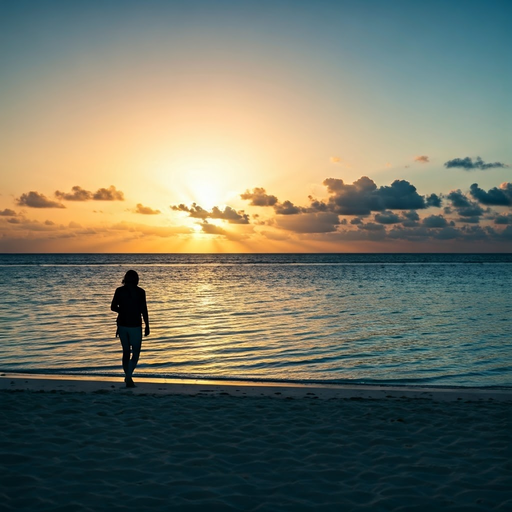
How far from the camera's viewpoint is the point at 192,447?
675 centimetres

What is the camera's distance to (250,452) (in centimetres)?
658

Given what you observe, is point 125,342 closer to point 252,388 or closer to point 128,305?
point 128,305

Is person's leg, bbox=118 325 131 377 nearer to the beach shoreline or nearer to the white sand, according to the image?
the beach shoreline

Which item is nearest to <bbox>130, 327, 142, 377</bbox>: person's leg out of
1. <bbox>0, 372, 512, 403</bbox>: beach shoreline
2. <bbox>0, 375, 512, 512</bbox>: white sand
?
<bbox>0, 372, 512, 403</bbox>: beach shoreline

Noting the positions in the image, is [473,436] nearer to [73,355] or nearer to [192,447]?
[192,447]

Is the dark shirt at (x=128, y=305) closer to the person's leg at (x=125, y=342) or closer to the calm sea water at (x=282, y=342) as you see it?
the person's leg at (x=125, y=342)

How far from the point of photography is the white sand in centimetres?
525

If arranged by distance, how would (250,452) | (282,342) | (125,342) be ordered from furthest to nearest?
(282,342), (125,342), (250,452)

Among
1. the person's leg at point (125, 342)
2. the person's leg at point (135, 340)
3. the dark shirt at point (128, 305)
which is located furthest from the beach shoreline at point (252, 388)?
the dark shirt at point (128, 305)

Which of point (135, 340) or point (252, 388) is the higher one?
point (135, 340)

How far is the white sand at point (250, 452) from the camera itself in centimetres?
525

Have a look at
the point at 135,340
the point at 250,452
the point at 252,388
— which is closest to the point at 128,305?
the point at 135,340

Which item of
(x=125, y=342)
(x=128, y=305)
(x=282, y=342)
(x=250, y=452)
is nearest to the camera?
(x=250, y=452)

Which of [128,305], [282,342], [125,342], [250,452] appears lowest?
[282,342]
